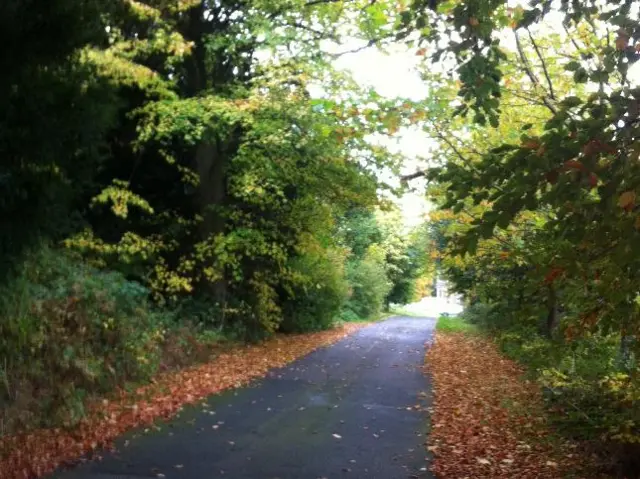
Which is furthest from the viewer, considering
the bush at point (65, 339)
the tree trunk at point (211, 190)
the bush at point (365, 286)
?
the bush at point (365, 286)

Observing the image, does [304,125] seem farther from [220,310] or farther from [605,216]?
[605,216]

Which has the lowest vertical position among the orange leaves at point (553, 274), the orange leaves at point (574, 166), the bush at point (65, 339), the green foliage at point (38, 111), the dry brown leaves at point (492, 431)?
the dry brown leaves at point (492, 431)

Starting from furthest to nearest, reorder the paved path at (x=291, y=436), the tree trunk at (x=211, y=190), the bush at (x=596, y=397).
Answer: the tree trunk at (x=211, y=190) < the paved path at (x=291, y=436) < the bush at (x=596, y=397)

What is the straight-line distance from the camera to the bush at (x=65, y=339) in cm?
830

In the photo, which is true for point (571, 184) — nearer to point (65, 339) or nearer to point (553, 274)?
point (553, 274)

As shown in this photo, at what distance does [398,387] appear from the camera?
13.4m

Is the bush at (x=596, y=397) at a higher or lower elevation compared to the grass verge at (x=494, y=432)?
higher

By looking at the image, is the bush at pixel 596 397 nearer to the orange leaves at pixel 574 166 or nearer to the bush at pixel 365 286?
the orange leaves at pixel 574 166

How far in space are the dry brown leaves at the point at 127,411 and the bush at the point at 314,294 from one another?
16.7ft

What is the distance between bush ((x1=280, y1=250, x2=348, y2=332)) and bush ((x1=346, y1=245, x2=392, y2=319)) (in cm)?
1195

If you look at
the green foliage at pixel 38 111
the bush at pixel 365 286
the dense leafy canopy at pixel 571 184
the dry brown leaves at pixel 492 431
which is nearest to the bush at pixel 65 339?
the green foliage at pixel 38 111

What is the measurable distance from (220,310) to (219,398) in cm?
648

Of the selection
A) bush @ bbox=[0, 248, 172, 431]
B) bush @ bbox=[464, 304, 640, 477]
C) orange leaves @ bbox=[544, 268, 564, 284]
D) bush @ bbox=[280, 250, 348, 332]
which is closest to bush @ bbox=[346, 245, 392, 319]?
bush @ bbox=[280, 250, 348, 332]


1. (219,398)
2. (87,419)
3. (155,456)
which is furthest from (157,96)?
(155,456)
